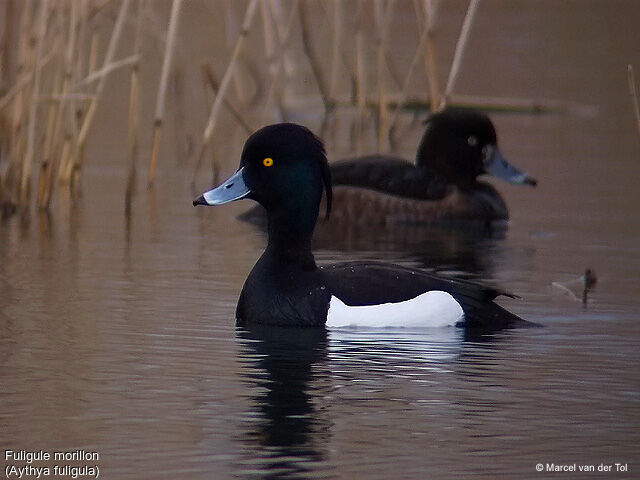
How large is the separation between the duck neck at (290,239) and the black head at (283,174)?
0.07ft

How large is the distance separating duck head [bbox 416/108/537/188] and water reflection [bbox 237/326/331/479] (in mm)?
5479

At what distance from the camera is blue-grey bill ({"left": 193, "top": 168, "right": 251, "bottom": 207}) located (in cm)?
824

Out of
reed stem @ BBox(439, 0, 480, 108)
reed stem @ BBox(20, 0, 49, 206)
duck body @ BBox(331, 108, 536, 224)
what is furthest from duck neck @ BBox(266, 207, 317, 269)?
duck body @ BBox(331, 108, 536, 224)

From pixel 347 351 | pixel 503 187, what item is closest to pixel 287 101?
pixel 503 187

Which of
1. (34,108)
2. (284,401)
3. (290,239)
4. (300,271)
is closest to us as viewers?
(284,401)

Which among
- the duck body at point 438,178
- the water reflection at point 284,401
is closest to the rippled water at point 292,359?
the water reflection at point 284,401

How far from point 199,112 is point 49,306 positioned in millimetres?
10250

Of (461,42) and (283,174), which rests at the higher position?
(461,42)

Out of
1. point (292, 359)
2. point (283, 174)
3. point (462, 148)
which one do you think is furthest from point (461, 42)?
point (292, 359)

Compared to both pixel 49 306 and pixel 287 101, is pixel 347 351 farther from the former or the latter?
pixel 287 101

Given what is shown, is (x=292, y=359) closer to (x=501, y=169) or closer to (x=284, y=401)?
(x=284, y=401)

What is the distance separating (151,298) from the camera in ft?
28.9

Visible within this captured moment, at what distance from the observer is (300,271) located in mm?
8102

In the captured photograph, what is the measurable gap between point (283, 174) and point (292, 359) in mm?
1385
